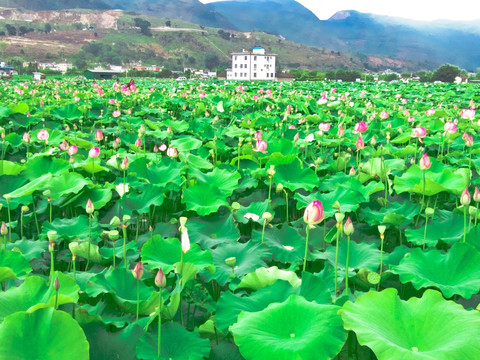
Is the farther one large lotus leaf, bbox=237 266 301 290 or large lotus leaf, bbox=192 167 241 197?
large lotus leaf, bbox=192 167 241 197

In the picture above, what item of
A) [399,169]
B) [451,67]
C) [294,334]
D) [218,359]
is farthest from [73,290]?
[451,67]

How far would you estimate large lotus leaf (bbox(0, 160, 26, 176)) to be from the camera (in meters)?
2.52

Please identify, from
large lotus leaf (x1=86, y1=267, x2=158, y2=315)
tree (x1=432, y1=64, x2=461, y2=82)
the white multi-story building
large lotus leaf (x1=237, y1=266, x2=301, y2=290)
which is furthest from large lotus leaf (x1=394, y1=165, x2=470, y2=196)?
the white multi-story building

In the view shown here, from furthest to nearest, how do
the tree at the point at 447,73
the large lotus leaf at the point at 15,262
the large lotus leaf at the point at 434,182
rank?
the tree at the point at 447,73 < the large lotus leaf at the point at 434,182 < the large lotus leaf at the point at 15,262

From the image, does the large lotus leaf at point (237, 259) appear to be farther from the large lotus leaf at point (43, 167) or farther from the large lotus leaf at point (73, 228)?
the large lotus leaf at point (43, 167)

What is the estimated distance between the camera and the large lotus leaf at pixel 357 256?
1.68 meters

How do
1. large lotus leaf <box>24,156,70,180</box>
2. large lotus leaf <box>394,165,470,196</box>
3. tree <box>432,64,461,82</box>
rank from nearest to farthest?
large lotus leaf <box>394,165,470,196</box> → large lotus leaf <box>24,156,70,180</box> → tree <box>432,64,461,82</box>

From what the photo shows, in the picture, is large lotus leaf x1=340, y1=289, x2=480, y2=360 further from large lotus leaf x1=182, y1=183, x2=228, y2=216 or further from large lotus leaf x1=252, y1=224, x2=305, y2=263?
large lotus leaf x1=182, y1=183, x2=228, y2=216

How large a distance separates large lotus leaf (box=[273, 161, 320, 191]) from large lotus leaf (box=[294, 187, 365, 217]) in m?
0.25

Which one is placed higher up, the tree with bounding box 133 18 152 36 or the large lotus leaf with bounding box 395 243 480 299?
the tree with bounding box 133 18 152 36

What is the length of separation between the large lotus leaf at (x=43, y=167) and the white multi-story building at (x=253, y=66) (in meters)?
77.7

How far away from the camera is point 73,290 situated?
1.33 meters

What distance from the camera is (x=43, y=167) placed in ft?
8.77

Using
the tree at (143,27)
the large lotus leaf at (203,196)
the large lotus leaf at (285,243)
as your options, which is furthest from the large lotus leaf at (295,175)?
the tree at (143,27)
